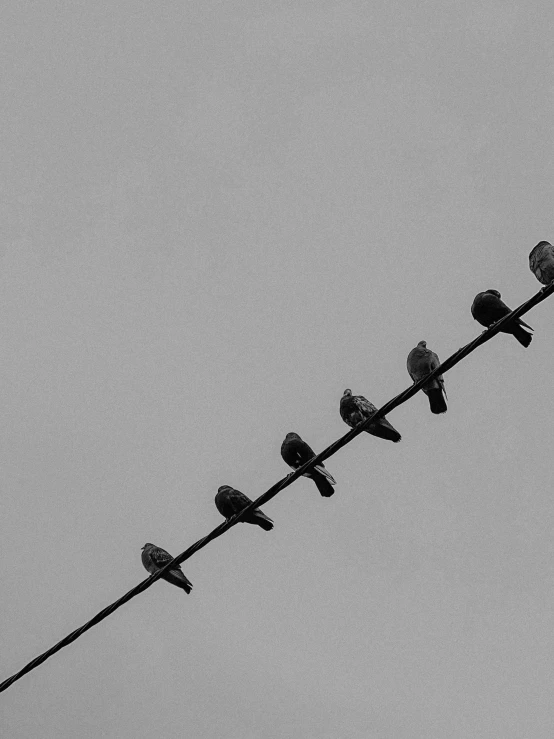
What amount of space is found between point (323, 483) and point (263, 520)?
66cm

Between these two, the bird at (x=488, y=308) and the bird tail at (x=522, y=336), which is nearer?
the bird tail at (x=522, y=336)

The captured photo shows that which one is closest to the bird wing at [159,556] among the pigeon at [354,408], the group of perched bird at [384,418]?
the group of perched bird at [384,418]

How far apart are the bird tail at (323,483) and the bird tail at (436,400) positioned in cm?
111

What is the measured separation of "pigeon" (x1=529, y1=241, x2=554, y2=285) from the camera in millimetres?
7711

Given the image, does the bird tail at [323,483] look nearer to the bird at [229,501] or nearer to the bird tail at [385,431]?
the bird tail at [385,431]

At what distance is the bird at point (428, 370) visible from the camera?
8.25m

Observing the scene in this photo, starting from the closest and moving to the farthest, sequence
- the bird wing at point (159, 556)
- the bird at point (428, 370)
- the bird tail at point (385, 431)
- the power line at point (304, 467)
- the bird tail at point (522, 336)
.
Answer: the power line at point (304, 467), the bird tail at point (522, 336), the bird tail at point (385, 431), the bird at point (428, 370), the bird wing at point (159, 556)

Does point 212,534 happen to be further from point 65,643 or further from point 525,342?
point 525,342

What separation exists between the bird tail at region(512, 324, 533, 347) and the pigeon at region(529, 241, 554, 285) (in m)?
0.99

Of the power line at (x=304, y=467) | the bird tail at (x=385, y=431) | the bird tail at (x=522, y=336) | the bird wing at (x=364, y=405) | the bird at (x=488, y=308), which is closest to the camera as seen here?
the power line at (x=304, y=467)

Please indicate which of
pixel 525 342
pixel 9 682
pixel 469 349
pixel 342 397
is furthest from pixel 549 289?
pixel 342 397

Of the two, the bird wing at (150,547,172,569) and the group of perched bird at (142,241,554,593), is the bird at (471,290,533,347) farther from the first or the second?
the bird wing at (150,547,172,569)

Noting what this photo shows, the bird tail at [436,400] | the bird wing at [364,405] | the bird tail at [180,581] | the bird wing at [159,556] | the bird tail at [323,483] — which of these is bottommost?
the bird tail at [436,400]

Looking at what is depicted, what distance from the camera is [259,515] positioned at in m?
8.18
